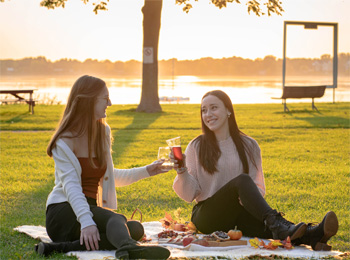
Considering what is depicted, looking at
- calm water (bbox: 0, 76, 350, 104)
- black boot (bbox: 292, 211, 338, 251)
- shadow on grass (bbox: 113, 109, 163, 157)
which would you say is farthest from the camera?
calm water (bbox: 0, 76, 350, 104)

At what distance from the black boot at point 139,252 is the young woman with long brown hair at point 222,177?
1030 millimetres

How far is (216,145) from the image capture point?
5.39 meters

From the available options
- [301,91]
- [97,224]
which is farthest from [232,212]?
[301,91]

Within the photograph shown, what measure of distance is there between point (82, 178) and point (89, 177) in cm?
6

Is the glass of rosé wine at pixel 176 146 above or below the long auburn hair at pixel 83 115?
below

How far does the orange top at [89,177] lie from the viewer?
4816mm

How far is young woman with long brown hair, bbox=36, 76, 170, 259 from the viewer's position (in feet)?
14.9

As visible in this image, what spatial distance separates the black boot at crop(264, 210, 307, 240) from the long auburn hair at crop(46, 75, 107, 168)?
1.42m

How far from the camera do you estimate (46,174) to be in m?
9.05

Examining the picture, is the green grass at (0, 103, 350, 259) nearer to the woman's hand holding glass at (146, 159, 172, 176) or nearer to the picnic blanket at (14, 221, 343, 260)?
the picnic blanket at (14, 221, 343, 260)

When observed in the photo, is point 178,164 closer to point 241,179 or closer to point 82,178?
point 241,179

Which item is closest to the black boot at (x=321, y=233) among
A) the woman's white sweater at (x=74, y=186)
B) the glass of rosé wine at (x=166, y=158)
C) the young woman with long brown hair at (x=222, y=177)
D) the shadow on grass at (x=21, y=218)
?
the young woman with long brown hair at (x=222, y=177)

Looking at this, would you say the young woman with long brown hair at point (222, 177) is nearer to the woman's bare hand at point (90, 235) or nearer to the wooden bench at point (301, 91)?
the woman's bare hand at point (90, 235)

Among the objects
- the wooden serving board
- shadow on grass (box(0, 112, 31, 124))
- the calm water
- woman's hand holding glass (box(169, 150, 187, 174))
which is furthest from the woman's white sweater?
the calm water
